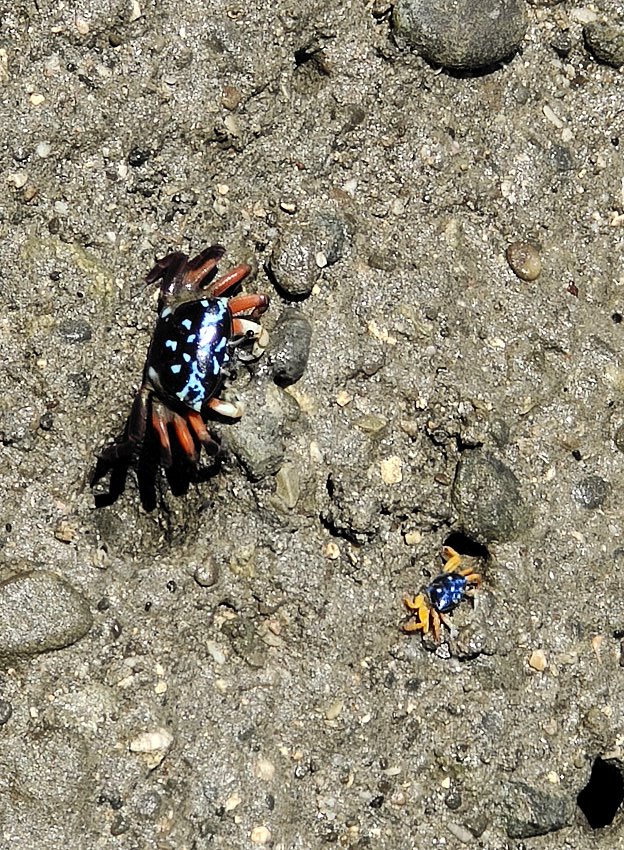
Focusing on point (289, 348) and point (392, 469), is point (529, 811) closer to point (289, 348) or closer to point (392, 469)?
point (392, 469)

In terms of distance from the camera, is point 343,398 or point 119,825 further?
point 343,398

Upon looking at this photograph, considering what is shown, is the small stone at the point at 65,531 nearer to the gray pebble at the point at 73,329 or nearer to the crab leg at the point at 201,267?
the gray pebble at the point at 73,329

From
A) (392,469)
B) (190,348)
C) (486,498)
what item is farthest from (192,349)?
(486,498)

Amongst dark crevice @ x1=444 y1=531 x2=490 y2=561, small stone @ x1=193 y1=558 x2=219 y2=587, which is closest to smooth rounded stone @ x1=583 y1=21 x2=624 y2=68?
dark crevice @ x1=444 y1=531 x2=490 y2=561

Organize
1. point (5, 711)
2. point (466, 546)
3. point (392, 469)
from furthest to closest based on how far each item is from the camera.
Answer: point (466, 546) → point (392, 469) → point (5, 711)

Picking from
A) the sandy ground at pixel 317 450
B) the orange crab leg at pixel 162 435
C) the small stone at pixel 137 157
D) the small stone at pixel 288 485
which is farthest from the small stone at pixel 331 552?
the small stone at pixel 137 157

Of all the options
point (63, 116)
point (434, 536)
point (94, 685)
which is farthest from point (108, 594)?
point (63, 116)

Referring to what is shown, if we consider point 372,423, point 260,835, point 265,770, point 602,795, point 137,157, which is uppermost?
point 137,157
